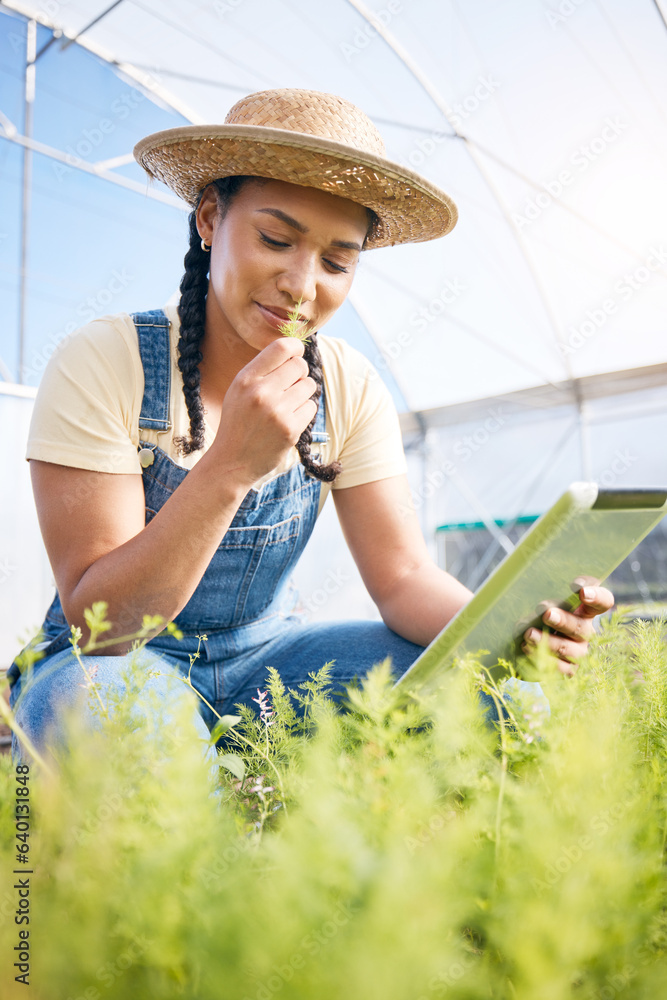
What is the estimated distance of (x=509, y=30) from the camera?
3.63m

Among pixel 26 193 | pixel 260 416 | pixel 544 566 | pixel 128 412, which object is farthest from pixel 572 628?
pixel 26 193

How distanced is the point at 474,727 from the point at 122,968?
23 centimetres

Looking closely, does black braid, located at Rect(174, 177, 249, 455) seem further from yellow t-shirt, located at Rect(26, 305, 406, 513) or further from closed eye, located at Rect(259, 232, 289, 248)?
closed eye, located at Rect(259, 232, 289, 248)

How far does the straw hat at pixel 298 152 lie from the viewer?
970 millimetres

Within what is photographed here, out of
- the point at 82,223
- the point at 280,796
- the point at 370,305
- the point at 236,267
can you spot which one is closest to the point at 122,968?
the point at 280,796

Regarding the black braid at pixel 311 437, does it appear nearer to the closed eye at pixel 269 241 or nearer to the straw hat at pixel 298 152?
the straw hat at pixel 298 152

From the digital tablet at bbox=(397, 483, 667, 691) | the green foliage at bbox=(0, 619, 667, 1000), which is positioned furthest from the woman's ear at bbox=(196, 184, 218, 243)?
the green foliage at bbox=(0, 619, 667, 1000)

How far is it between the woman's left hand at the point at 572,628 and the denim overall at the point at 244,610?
311 millimetres

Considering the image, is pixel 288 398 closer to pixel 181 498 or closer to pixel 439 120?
pixel 181 498

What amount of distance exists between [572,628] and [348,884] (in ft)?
2.06

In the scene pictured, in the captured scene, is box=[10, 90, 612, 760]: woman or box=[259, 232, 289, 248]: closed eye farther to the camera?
box=[259, 232, 289, 248]: closed eye

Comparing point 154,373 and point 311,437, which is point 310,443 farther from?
point 154,373

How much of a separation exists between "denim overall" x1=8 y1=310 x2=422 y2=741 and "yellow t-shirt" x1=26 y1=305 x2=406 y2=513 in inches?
0.9

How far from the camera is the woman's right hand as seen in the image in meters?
0.84
